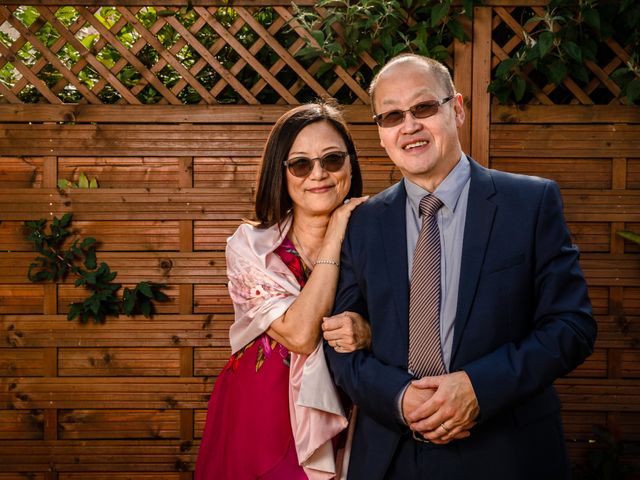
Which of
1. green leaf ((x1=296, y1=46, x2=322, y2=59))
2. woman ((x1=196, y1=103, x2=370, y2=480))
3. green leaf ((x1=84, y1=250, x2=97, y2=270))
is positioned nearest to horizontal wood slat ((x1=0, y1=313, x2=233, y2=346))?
green leaf ((x1=84, y1=250, x2=97, y2=270))

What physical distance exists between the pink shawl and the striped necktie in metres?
0.43

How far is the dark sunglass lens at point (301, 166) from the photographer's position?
2.42m

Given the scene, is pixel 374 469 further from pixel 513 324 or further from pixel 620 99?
pixel 620 99

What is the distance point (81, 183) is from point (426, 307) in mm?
2299

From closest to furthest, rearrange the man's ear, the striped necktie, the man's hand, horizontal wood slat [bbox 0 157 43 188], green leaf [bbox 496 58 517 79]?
the man's hand, the striped necktie, the man's ear, green leaf [bbox 496 58 517 79], horizontal wood slat [bbox 0 157 43 188]

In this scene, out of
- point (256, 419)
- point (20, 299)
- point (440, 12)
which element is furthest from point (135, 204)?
point (440, 12)

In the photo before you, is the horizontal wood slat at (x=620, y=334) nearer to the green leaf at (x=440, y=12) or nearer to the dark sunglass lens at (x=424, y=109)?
the green leaf at (x=440, y=12)

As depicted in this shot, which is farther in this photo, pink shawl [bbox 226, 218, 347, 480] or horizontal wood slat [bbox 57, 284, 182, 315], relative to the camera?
horizontal wood slat [bbox 57, 284, 182, 315]

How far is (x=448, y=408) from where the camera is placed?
175cm

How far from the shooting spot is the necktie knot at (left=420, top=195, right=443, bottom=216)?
1983mm

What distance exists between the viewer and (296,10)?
3391 mm

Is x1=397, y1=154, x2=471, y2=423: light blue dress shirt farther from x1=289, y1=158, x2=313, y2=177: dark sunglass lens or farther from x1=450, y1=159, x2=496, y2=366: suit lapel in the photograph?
x1=289, y1=158, x2=313, y2=177: dark sunglass lens

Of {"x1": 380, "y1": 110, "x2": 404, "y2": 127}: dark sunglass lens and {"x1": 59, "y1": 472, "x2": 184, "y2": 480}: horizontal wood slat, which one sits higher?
{"x1": 380, "y1": 110, "x2": 404, "y2": 127}: dark sunglass lens

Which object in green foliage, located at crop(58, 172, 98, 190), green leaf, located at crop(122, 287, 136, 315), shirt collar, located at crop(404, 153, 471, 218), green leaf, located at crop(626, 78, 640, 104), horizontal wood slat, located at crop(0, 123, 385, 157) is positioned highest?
green leaf, located at crop(626, 78, 640, 104)
